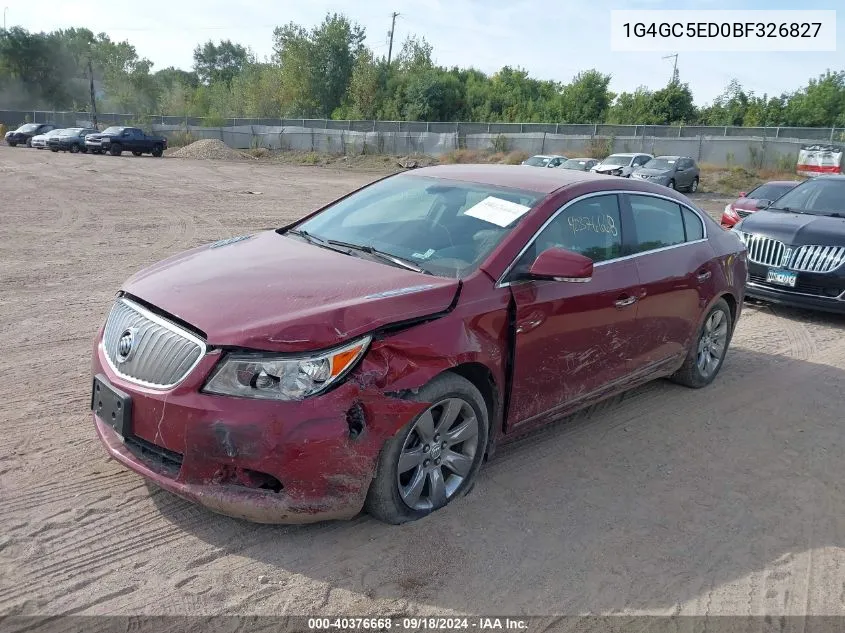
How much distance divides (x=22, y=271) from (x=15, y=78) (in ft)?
250

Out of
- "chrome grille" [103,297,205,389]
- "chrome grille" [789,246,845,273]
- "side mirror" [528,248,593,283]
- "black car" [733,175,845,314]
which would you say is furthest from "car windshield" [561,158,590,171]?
"chrome grille" [103,297,205,389]

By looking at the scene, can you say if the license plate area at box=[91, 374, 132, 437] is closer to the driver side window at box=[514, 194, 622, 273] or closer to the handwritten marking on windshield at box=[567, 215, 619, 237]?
the driver side window at box=[514, 194, 622, 273]

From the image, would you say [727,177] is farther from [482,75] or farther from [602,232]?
[482,75]

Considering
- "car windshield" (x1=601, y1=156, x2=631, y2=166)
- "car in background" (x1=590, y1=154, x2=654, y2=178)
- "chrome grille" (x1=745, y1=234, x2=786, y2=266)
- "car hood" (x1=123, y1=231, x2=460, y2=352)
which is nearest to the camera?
"car hood" (x1=123, y1=231, x2=460, y2=352)

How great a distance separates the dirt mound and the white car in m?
6.37

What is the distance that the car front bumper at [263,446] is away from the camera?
298cm

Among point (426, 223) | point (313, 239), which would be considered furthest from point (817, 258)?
point (313, 239)

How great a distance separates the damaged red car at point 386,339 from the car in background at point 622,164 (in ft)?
77.3

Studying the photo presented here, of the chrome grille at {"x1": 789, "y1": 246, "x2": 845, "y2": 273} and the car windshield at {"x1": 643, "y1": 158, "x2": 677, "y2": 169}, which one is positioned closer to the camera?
the chrome grille at {"x1": 789, "y1": 246, "x2": 845, "y2": 273}

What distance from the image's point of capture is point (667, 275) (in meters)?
4.93

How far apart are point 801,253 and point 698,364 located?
10.6ft

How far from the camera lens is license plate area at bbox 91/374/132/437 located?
3.22 metres

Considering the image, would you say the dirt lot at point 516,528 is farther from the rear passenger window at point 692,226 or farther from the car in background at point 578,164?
the car in background at point 578,164

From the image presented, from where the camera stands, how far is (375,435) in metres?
3.16
